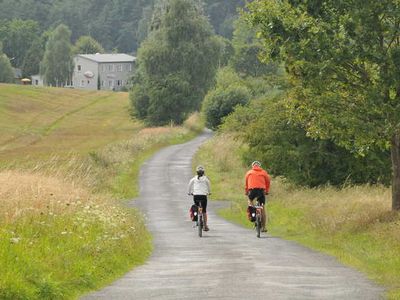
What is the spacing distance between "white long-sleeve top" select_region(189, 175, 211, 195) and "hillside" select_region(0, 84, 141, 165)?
35.1m

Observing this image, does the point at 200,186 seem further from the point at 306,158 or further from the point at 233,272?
the point at 306,158

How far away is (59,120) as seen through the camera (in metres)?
107

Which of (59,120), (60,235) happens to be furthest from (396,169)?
(59,120)

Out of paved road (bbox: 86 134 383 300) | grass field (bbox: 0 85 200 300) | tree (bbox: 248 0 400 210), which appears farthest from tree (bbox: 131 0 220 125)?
tree (bbox: 248 0 400 210)

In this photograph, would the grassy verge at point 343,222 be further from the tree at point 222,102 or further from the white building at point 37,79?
the white building at point 37,79

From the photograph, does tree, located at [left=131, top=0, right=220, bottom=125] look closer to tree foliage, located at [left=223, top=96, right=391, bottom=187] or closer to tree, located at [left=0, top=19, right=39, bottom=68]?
tree foliage, located at [left=223, top=96, right=391, bottom=187]

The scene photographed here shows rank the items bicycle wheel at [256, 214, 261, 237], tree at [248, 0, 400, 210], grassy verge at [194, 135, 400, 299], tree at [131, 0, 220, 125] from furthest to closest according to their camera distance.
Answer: tree at [131, 0, 220, 125] → bicycle wheel at [256, 214, 261, 237] → tree at [248, 0, 400, 210] → grassy verge at [194, 135, 400, 299]

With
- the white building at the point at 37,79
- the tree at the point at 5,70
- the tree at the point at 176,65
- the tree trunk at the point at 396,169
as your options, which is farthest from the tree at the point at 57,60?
the tree trunk at the point at 396,169

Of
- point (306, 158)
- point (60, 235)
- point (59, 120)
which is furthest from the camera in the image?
point (59, 120)

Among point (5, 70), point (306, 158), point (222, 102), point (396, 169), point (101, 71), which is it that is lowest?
point (306, 158)

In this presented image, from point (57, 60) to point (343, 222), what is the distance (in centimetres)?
15795

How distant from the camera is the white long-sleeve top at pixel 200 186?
2441 centimetres

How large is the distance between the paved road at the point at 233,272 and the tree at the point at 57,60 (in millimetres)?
151124

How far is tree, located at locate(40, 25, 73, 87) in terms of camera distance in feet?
575
